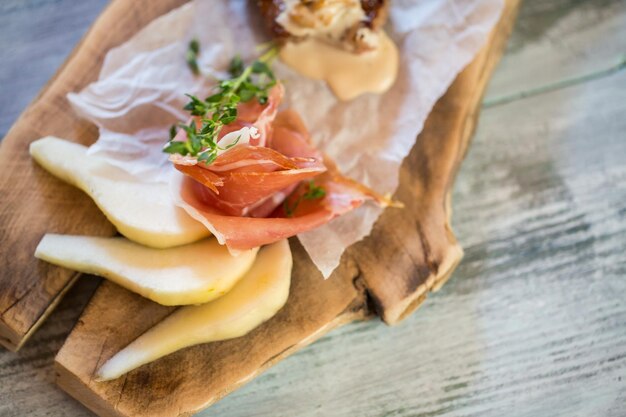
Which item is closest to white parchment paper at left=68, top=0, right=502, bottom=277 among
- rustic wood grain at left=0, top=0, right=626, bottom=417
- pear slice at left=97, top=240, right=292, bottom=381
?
pear slice at left=97, top=240, right=292, bottom=381

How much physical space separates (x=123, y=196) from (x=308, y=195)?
0.46 metres

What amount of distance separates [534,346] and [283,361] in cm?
69

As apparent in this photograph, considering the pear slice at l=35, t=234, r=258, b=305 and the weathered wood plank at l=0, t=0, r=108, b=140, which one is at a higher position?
the weathered wood plank at l=0, t=0, r=108, b=140

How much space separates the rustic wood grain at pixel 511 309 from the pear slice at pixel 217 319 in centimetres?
23

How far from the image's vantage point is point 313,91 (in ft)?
6.66

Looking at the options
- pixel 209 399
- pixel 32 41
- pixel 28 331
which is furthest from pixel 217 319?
pixel 32 41

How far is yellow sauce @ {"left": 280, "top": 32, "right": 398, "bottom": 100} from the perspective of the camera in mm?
2039

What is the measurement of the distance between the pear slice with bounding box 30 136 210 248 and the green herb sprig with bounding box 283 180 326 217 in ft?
0.77

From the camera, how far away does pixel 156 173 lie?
180cm

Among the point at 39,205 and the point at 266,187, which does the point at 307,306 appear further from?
the point at 39,205

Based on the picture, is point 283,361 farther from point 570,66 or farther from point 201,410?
point 570,66

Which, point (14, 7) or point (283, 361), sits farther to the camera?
point (14, 7)

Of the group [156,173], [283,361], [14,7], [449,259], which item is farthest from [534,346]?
[14,7]

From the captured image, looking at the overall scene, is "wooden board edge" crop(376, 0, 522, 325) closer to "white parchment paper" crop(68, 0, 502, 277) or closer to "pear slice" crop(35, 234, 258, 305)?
"white parchment paper" crop(68, 0, 502, 277)
